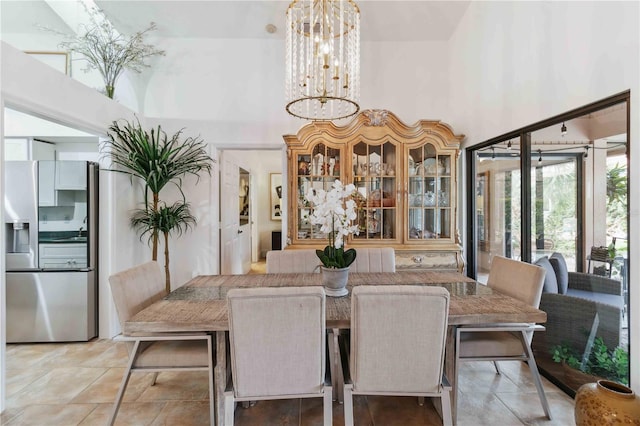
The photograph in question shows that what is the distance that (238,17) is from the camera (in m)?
3.41

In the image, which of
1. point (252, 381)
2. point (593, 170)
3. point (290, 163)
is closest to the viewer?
point (252, 381)

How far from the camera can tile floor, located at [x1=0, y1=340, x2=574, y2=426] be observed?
188 centimetres

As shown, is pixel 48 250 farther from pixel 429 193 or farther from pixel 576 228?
pixel 576 228

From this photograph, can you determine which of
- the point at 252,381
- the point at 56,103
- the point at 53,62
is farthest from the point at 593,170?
the point at 53,62

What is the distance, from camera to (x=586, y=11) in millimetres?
1901

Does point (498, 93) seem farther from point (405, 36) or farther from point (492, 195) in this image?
point (405, 36)

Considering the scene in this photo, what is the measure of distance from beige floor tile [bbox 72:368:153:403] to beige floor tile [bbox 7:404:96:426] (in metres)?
0.07

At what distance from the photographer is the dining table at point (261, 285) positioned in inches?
60.4

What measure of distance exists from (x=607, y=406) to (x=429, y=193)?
226 cm

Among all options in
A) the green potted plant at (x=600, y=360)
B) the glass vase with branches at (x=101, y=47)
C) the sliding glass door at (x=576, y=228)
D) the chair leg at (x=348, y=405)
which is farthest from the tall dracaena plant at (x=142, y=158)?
the green potted plant at (x=600, y=360)

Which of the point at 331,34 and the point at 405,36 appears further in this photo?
the point at 405,36

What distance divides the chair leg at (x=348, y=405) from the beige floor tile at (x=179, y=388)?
1.08m

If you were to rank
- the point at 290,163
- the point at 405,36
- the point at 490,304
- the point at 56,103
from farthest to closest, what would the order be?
the point at 405,36
the point at 290,163
the point at 56,103
the point at 490,304

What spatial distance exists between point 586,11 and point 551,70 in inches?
14.4
